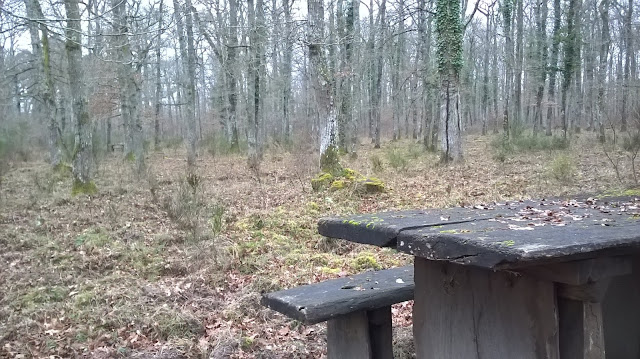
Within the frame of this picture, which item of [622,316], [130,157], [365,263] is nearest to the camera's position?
[622,316]

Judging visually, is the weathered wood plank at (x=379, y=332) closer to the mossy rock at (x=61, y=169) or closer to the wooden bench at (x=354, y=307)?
the wooden bench at (x=354, y=307)

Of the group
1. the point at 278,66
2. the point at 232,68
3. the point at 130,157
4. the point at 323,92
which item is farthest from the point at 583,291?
the point at 278,66

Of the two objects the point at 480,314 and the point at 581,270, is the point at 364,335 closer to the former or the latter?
the point at 480,314

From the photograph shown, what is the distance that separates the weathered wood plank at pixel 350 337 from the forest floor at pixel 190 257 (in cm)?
79

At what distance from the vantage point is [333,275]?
5570mm

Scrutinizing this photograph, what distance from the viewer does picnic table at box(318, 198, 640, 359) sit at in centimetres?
202

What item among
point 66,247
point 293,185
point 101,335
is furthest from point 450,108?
point 101,335

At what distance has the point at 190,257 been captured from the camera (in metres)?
6.23

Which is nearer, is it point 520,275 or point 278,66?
point 520,275

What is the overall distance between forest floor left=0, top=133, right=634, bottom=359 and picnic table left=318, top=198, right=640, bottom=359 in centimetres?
125

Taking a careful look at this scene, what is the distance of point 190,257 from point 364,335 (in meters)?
3.54

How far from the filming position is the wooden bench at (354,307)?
301 cm

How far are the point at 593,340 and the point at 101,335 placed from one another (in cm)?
395

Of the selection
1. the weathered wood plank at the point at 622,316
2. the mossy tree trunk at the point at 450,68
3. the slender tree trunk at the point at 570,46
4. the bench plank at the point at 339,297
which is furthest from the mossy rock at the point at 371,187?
the slender tree trunk at the point at 570,46
